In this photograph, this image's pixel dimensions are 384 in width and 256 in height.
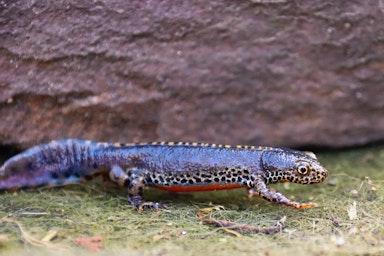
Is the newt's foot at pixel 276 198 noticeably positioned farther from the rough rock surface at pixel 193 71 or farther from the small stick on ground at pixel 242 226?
the rough rock surface at pixel 193 71

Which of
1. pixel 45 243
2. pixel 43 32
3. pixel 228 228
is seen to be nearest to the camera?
pixel 45 243

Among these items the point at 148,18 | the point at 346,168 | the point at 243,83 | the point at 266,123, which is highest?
the point at 148,18

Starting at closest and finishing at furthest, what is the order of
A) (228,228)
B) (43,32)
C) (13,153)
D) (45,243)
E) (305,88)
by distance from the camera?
(45,243), (228,228), (43,32), (13,153), (305,88)

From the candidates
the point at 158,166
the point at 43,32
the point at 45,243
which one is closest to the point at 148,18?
the point at 43,32

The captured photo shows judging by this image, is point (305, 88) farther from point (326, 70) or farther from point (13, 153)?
point (13, 153)

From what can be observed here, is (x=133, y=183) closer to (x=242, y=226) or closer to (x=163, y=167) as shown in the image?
(x=163, y=167)

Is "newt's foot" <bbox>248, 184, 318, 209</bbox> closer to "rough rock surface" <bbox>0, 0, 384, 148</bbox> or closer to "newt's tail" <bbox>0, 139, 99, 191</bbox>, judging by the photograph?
"rough rock surface" <bbox>0, 0, 384, 148</bbox>
